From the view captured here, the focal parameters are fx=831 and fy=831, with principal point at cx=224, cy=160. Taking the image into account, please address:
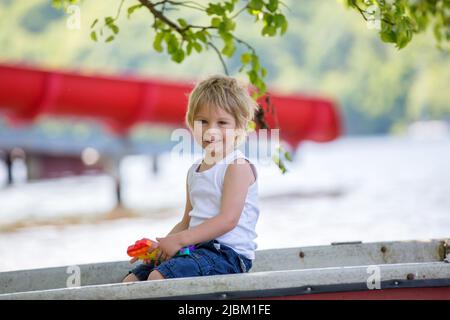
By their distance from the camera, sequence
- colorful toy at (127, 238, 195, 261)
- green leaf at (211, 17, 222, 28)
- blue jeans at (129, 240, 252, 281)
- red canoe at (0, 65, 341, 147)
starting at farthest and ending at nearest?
red canoe at (0, 65, 341, 147) < green leaf at (211, 17, 222, 28) < colorful toy at (127, 238, 195, 261) < blue jeans at (129, 240, 252, 281)

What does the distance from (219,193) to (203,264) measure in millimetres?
318

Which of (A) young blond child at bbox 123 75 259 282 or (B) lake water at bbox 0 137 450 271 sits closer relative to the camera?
(A) young blond child at bbox 123 75 259 282

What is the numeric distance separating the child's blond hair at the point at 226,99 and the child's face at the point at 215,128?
22mm

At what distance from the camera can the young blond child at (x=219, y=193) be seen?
334 cm

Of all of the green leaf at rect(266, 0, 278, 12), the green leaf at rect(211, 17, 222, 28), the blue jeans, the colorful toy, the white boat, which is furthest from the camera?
the green leaf at rect(211, 17, 222, 28)

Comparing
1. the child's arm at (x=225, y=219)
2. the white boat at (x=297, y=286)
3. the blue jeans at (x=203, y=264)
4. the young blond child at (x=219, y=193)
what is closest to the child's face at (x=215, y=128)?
the young blond child at (x=219, y=193)

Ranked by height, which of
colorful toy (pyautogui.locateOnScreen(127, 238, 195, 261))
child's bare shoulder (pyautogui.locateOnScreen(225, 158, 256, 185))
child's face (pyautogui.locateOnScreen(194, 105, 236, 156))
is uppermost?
child's face (pyautogui.locateOnScreen(194, 105, 236, 156))

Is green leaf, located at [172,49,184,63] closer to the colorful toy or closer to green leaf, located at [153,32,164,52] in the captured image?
green leaf, located at [153,32,164,52]

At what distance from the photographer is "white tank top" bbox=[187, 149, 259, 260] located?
3439 millimetres

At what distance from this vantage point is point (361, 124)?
176 ft

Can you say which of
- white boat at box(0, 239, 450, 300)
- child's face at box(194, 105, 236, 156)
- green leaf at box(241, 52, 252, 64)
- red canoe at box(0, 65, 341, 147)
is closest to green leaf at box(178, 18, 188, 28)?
green leaf at box(241, 52, 252, 64)

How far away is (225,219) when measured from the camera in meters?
3.34

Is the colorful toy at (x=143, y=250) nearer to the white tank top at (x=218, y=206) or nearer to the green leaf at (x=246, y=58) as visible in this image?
the white tank top at (x=218, y=206)
